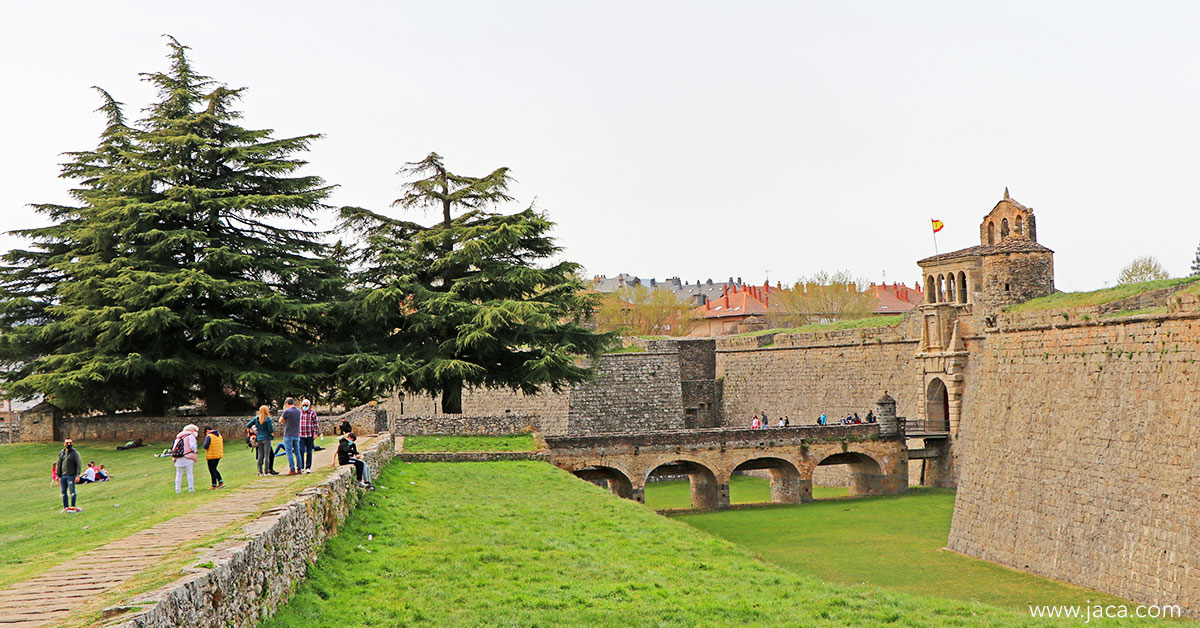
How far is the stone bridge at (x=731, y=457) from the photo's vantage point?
101 feet

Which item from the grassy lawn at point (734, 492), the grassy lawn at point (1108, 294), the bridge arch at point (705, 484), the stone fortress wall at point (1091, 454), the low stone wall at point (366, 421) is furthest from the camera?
the grassy lawn at point (734, 492)

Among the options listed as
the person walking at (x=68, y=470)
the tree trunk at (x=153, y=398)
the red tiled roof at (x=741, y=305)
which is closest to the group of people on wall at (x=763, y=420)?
the tree trunk at (x=153, y=398)

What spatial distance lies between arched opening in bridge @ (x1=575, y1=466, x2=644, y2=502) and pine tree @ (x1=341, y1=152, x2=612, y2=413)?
143 inches

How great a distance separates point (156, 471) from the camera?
18562mm

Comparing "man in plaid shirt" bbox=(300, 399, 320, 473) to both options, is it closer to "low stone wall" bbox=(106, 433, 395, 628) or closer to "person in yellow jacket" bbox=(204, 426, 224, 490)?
"person in yellow jacket" bbox=(204, 426, 224, 490)

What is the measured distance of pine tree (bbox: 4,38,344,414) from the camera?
2562cm

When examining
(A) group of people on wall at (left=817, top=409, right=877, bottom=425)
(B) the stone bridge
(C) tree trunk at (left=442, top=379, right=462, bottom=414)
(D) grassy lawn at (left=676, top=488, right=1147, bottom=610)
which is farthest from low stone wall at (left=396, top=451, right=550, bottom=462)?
(A) group of people on wall at (left=817, top=409, right=877, bottom=425)

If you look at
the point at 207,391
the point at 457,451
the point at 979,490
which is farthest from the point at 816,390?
the point at 207,391

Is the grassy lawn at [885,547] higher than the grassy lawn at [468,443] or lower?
lower

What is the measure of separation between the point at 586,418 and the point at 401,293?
10830mm

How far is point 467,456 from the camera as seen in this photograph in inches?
917

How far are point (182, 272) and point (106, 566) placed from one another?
19709mm

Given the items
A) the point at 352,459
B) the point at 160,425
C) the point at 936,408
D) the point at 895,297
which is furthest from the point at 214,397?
the point at 895,297

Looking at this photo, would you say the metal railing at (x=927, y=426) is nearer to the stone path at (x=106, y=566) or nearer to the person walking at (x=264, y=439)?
the person walking at (x=264, y=439)
